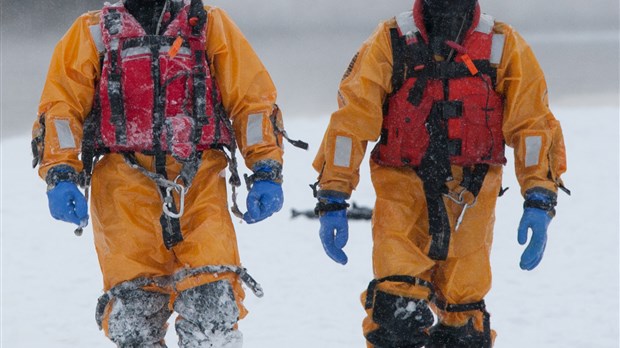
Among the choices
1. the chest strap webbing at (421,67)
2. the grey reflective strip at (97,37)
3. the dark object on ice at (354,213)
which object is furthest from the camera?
the dark object on ice at (354,213)

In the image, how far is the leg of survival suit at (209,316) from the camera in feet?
11.8

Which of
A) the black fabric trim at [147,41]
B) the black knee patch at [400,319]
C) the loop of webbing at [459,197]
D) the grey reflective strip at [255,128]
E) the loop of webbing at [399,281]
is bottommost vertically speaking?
the black knee patch at [400,319]

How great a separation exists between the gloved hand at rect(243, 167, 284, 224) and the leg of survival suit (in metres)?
0.33

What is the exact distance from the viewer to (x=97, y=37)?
12.5ft

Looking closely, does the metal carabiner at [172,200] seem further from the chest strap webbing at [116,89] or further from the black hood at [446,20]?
the black hood at [446,20]

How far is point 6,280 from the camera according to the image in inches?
257

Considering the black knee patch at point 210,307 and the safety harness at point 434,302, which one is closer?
the black knee patch at point 210,307

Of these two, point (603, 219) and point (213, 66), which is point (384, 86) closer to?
point (213, 66)

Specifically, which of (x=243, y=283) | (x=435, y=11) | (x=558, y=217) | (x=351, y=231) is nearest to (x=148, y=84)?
(x=243, y=283)

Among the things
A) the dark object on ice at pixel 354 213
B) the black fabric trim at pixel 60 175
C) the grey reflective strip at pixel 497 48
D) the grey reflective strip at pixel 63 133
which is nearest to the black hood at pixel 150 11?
the grey reflective strip at pixel 63 133

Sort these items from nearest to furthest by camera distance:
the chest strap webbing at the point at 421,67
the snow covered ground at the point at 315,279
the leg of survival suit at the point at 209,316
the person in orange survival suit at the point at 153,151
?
the leg of survival suit at the point at 209,316 → the person in orange survival suit at the point at 153,151 → the chest strap webbing at the point at 421,67 → the snow covered ground at the point at 315,279

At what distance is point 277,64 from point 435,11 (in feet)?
81.2

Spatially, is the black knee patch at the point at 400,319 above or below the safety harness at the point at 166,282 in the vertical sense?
below

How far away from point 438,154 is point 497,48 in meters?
0.51
